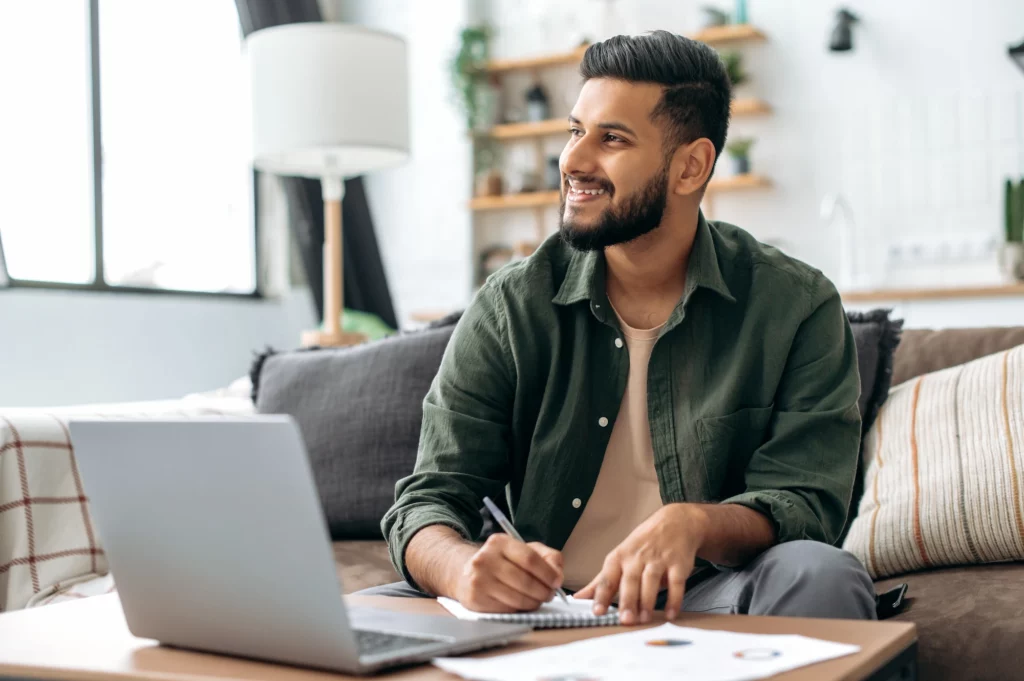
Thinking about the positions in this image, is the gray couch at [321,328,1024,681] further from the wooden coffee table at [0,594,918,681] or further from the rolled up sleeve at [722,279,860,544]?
the wooden coffee table at [0,594,918,681]

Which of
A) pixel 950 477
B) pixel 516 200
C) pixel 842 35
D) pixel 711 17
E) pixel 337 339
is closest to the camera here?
pixel 950 477

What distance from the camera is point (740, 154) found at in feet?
15.7

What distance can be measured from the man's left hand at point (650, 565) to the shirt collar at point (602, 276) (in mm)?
419

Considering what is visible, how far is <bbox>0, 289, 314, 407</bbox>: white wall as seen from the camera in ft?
11.8

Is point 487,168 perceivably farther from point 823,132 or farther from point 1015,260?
point 1015,260

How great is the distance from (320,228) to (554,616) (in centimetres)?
391

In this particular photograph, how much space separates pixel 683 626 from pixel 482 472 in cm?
55

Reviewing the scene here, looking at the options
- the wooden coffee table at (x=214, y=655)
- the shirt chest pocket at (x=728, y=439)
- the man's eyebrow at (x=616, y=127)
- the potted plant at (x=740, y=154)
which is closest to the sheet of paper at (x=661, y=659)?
the wooden coffee table at (x=214, y=655)

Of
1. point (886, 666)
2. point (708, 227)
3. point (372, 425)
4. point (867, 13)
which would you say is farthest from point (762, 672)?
point (867, 13)

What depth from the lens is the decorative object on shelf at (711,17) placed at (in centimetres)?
483

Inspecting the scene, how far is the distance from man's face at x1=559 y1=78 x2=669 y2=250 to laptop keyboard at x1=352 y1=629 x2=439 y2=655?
2.50 ft

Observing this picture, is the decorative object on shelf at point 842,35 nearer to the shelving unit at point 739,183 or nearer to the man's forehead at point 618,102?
the shelving unit at point 739,183

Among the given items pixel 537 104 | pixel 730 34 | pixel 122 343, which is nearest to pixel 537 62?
pixel 537 104

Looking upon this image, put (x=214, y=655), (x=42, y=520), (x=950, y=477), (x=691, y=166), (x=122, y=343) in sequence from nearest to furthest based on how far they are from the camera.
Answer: (x=214, y=655) → (x=691, y=166) → (x=950, y=477) → (x=42, y=520) → (x=122, y=343)
